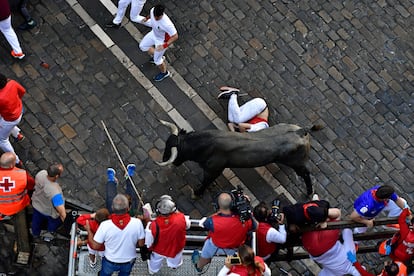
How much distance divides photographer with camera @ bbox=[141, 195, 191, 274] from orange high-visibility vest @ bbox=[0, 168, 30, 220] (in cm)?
216

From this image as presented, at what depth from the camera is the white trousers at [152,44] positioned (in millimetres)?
13750

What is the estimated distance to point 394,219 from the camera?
10.5 meters

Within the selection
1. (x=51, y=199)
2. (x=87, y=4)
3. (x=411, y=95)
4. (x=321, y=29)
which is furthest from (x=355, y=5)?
(x=51, y=199)

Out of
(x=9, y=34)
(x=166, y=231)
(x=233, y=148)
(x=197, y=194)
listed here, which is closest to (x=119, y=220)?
(x=166, y=231)

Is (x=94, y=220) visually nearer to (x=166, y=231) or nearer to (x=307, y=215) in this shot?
(x=166, y=231)

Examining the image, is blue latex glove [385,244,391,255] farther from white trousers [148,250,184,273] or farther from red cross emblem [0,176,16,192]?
Answer: red cross emblem [0,176,16,192]

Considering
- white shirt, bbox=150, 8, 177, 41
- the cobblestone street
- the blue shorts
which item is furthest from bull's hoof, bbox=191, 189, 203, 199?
white shirt, bbox=150, 8, 177, 41

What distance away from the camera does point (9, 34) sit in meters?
13.8

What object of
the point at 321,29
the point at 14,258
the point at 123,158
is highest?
the point at 321,29

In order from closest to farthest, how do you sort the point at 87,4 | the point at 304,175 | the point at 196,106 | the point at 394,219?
the point at 394,219
the point at 304,175
the point at 196,106
the point at 87,4

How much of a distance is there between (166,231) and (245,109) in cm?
437

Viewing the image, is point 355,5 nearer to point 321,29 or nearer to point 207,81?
point 321,29

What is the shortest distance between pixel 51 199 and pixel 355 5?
8.55 m

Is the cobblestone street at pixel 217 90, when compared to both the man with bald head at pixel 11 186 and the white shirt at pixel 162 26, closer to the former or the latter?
the white shirt at pixel 162 26
